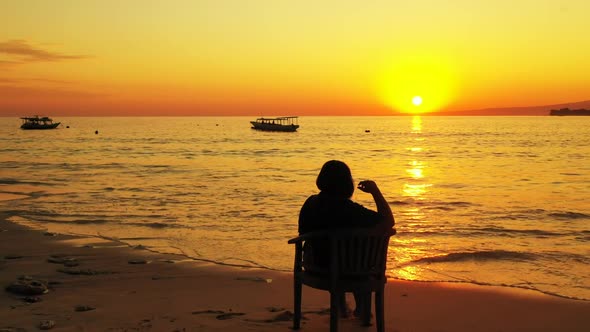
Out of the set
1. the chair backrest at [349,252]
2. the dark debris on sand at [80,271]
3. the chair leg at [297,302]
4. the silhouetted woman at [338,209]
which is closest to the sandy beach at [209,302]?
the dark debris on sand at [80,271]

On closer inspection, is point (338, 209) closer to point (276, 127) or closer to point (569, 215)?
point (569, 215)

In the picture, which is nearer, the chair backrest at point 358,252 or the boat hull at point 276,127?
the chair backrest at point 358,252

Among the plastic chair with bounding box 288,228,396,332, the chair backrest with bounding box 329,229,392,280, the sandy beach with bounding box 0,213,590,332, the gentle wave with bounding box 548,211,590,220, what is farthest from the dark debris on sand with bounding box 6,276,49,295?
the gentle wave with bounding box 548,211,590,220

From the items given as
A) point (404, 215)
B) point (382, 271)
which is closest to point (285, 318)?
point (382, 271)

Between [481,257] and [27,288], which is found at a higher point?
[27,288]

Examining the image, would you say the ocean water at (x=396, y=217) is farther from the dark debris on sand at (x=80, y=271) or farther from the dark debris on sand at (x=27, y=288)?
the dark debris on sand at (x=27, y=288)

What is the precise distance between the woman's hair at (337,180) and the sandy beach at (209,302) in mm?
1386

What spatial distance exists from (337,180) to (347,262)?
637 mm

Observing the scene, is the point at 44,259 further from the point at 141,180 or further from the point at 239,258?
the point at 141,180

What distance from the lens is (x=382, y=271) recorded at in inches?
176

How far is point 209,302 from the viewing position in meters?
6.23

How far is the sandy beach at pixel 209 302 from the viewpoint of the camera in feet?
17.7

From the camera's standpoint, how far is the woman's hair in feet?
14.8

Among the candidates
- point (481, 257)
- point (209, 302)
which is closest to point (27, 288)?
point (209, 302)
